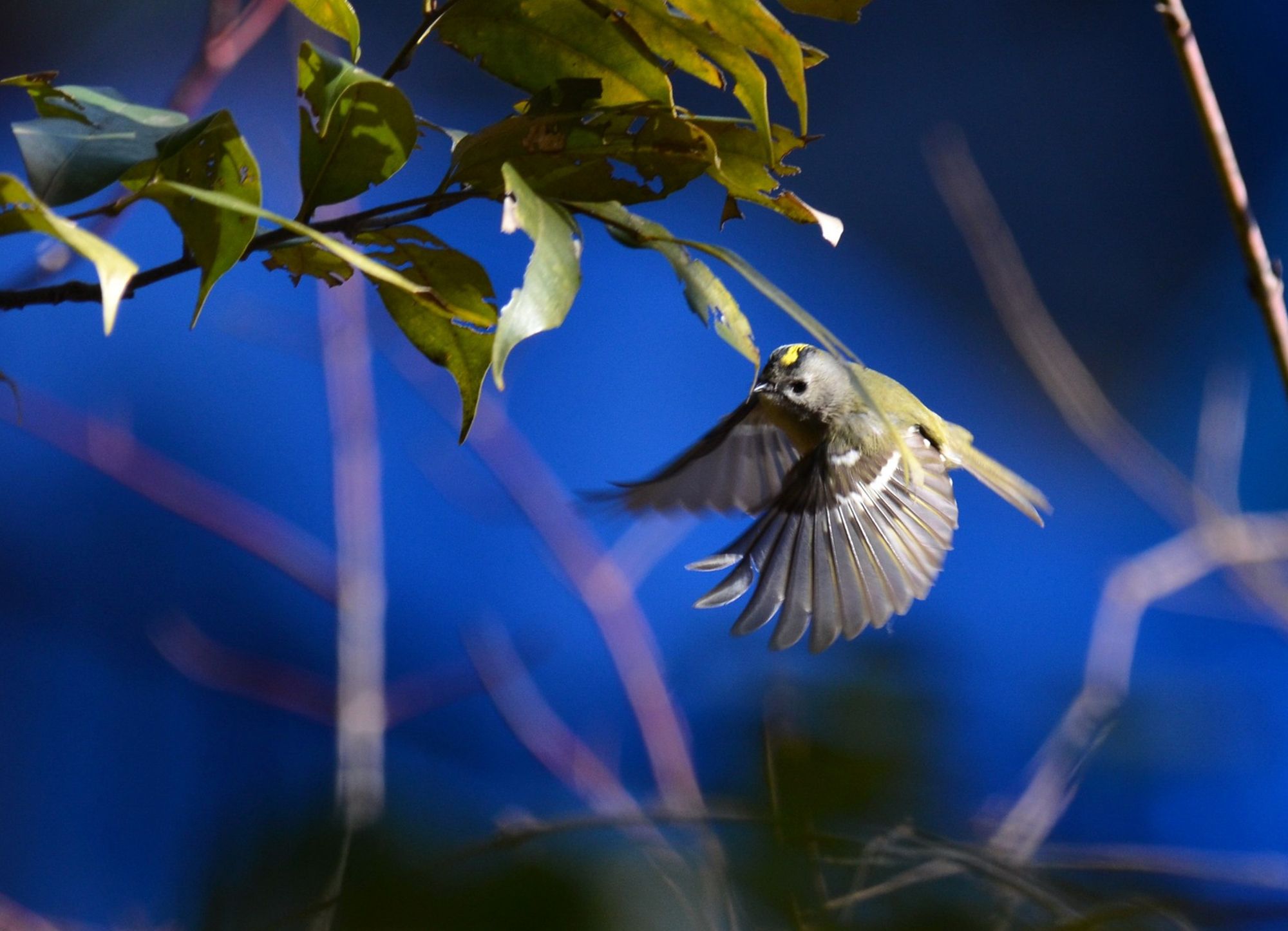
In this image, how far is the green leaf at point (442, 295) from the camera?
38 cm

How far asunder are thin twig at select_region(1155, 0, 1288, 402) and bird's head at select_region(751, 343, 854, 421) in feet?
1.14

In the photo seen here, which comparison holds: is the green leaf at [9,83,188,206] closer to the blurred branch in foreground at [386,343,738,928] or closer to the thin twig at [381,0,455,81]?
the thin twig at [381,0,455,81]

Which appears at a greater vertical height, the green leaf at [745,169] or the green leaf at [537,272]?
the green leaf at [745,169]

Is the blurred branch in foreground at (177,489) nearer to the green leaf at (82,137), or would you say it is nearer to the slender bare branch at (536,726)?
the slender bare branch at (536,726)

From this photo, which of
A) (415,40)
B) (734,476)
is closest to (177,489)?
(734,476)

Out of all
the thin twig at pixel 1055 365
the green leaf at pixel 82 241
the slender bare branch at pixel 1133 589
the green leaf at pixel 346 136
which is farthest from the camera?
the thin twig at pixel 1055 365

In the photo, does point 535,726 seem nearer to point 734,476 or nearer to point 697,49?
point 734,476

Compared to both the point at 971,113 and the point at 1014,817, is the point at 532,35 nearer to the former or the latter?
the point at 1014,817

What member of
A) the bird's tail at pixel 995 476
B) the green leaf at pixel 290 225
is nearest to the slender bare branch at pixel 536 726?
the bird's tail at pixel 995 476

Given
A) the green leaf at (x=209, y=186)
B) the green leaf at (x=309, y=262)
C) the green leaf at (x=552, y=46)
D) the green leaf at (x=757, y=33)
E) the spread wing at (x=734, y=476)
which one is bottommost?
the spread wing at (x=734, y=476)

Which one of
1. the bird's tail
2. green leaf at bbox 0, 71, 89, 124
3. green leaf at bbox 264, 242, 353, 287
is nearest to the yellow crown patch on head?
the bird's tail

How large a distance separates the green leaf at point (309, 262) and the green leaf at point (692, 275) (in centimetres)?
11

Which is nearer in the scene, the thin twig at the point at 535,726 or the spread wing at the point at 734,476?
the spread wing at the point at 734,476

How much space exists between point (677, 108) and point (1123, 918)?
28 cm
